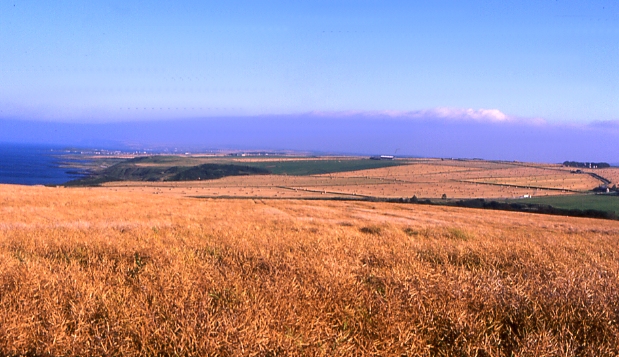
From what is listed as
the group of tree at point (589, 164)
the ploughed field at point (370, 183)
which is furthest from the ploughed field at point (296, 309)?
the group of tree at point (589, 164)

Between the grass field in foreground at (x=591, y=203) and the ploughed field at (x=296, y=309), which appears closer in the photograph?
the ploughed field at (x=296, y=309)

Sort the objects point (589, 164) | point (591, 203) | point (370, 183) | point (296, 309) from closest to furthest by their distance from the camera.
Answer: point (296, 309) → point (591, 203) → point (370, 183) → point (589, 164)

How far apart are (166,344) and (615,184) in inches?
3017

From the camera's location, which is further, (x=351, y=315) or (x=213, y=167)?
(x=213, y=167)

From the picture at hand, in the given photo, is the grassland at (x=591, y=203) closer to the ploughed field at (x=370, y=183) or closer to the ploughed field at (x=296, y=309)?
the ploughed field at (x=370, y=183)

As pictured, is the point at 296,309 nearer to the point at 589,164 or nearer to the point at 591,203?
the point at 591,203

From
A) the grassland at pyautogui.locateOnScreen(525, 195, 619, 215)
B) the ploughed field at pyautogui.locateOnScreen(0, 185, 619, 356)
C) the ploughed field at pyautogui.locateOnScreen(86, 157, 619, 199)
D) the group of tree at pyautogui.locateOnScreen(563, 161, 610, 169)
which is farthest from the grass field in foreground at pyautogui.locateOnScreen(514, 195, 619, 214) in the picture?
the group of tree at pyautogui.locateOnScreen(563, 161, 610, 169)

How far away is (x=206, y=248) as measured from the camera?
654 centimetres

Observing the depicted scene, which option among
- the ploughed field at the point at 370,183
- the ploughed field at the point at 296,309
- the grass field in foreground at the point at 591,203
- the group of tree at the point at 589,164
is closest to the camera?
the ploughed field at the point at 296,309

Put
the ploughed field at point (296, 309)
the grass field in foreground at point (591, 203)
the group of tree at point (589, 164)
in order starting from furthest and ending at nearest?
the group of tree at point (589, 164) < the grass field in foreground at point (591, 203) < the ploughed field at point (296, 309)

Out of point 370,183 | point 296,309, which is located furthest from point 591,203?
point 296,309

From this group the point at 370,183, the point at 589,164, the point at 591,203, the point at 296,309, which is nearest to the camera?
the point at 296,309

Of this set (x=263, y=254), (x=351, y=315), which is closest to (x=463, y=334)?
(x=351, y=315)

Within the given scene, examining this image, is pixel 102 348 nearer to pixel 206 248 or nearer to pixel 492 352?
pixel 492 352
